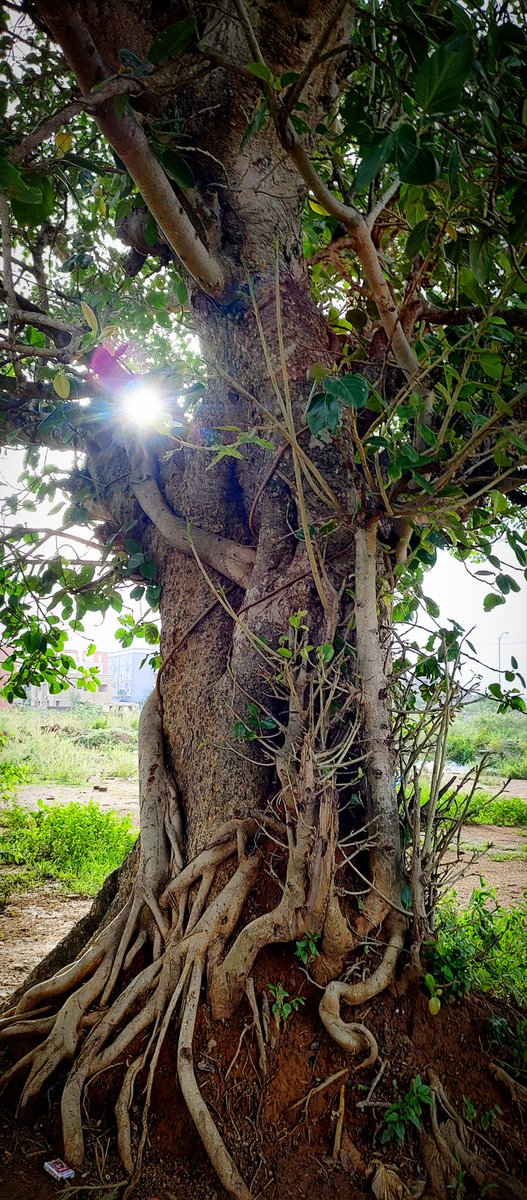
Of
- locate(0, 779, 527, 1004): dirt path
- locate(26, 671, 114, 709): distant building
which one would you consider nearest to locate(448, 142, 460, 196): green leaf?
locate(0, 779, 527, 1004): dirt path

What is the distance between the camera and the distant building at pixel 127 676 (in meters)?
21.1

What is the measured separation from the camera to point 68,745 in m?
13.4

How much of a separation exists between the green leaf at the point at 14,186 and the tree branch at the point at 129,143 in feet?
1.49

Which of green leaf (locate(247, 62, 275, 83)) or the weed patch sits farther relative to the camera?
the weed patch

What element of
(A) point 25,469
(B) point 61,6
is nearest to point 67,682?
(A) point 25,469

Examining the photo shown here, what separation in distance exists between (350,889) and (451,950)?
416 mm

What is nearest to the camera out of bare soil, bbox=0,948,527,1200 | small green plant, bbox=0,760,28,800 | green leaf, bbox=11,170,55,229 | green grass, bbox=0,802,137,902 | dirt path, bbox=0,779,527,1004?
green leaf, bbox=11,170,55,229

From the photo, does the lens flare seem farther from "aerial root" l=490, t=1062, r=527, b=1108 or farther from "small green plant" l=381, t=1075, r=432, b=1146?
"aerial root" l=490, t=1062, r=527, b=1108

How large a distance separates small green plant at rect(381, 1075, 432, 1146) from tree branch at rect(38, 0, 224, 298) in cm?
298

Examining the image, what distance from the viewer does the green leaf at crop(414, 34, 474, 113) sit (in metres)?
1.09

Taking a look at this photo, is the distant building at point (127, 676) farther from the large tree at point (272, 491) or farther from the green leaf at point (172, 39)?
the green leaf at point (172, 39)

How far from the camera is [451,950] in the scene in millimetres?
2301

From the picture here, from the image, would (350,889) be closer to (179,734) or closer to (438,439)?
(179,734)

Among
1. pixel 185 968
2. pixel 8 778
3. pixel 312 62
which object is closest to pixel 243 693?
pixel 185 968
